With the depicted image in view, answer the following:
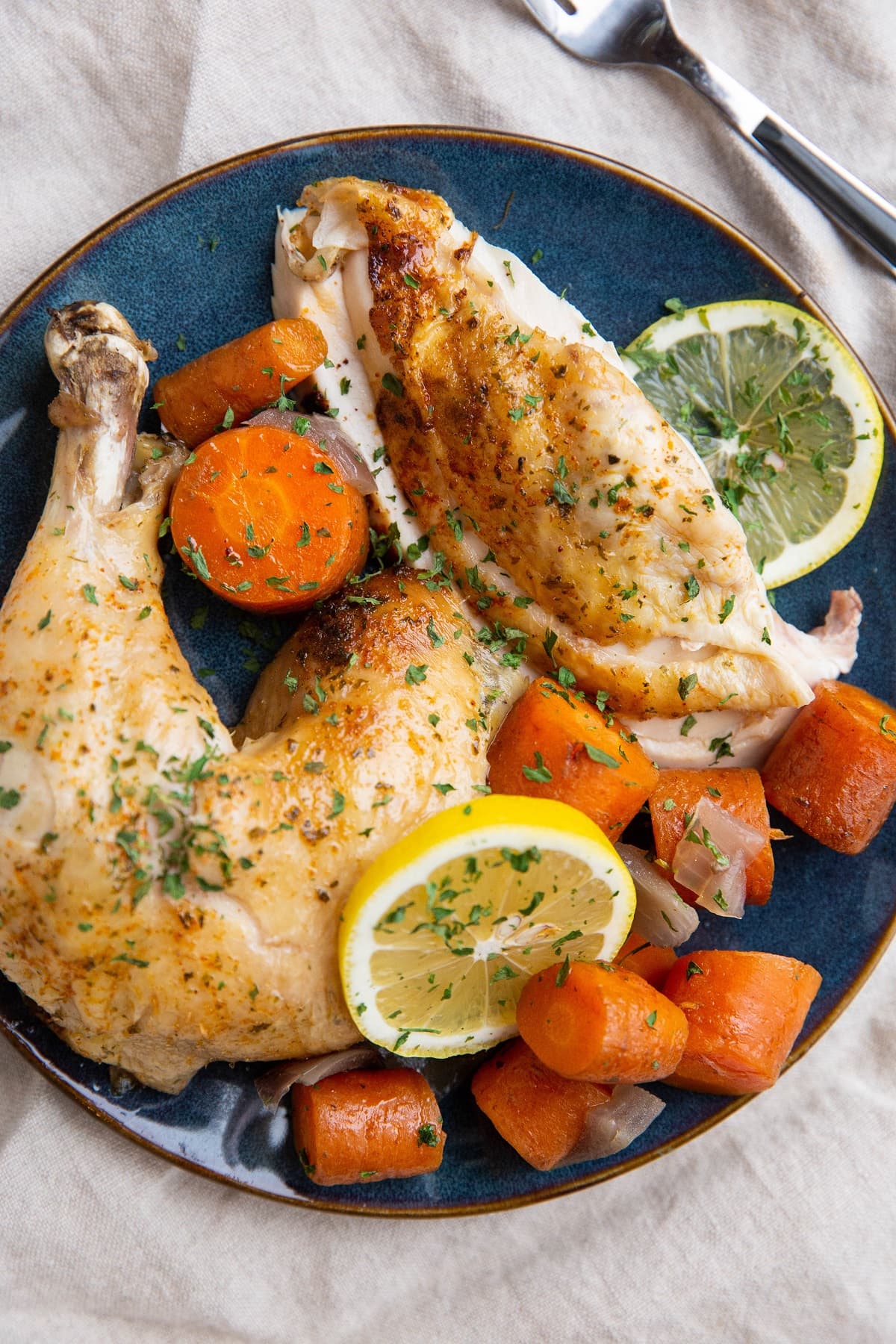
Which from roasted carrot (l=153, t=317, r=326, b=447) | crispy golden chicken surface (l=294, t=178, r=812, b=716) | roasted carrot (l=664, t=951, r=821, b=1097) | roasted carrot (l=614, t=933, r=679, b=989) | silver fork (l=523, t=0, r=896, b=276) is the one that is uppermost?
silver fork (l=523, t=0, r=896, b=276)

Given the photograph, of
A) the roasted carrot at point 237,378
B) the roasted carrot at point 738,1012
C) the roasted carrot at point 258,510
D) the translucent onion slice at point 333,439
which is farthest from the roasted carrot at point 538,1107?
the roasted carrot at point 237,378

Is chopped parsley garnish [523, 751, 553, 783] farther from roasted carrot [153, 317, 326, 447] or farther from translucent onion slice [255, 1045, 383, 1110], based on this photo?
roasted carrot [153, 317, 326, 447]

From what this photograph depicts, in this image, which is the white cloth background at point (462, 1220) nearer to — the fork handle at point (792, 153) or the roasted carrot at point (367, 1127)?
the fork handle at point (792, 153)

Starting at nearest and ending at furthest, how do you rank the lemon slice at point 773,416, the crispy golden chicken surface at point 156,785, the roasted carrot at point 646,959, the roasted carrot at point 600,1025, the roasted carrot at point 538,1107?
the crispy golden chicken surface at point 156,785 → the roasted carrot at point 600,1025 → the roasted carrot at point 538,1107 → the roasted carrot at point 646,959 → the lemon slice at point 773,416

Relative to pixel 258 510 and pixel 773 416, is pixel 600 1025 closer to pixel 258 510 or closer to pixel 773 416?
pixel 258 510

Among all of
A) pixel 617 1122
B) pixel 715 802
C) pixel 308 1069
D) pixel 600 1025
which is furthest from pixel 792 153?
pixel 308 1069

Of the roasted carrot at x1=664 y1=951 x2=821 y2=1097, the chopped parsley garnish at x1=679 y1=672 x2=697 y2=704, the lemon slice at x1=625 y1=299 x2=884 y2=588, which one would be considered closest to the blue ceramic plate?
the lemon slice at x1=625 y1=299 x2=884 y2=588

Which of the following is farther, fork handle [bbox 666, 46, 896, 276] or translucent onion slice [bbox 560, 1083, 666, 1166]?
fork handle [bbox 666, 46, 896, 276]

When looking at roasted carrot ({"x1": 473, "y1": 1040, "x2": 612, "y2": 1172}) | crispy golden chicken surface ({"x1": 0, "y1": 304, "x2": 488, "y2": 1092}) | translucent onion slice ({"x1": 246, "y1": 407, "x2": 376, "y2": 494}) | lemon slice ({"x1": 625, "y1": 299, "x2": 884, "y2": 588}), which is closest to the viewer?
crispy golden chicken surface ({"x1": 0, "y1": 304, "x2": 488, "y2": 1092})
